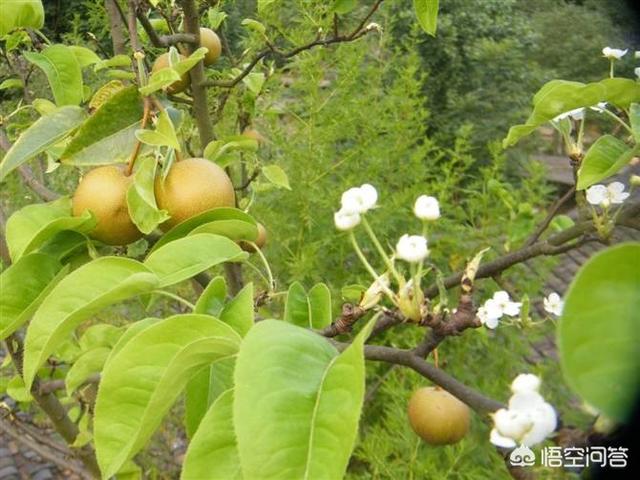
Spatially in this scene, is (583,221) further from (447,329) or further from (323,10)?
(323,10)

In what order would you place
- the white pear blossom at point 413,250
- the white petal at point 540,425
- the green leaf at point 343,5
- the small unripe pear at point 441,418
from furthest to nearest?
the green leaf at point 343,5, the small unripe pear at point 441,418, the white pear blossom at point 413,250, the white petal at point 540,425

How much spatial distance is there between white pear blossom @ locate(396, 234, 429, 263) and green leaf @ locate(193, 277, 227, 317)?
0.19 metres

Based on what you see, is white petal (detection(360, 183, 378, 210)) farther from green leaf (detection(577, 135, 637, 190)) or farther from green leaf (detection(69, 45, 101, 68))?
green leaf (detection(69, 45, 101, 68))

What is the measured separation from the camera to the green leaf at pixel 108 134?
0.68m

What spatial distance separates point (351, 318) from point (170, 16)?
0.93m

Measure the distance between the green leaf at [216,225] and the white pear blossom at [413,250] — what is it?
236 millimetres

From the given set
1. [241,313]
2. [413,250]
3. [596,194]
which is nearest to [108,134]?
[241,313]

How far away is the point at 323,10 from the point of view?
2.00 m

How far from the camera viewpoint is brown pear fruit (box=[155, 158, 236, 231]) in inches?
27.4

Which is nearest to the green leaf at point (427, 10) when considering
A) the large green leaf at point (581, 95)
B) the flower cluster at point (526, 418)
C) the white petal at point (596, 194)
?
the large green leaf at point (581, 95)

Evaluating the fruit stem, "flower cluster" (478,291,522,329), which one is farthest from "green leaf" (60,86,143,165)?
"flower cluster" (478,291,522,329)

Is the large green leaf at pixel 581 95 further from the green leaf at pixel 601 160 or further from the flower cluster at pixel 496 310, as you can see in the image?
the flower cluster at pixel 496 310

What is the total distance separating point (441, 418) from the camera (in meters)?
0.97

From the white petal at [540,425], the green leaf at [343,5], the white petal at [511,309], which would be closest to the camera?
the white petal at [540,425]
